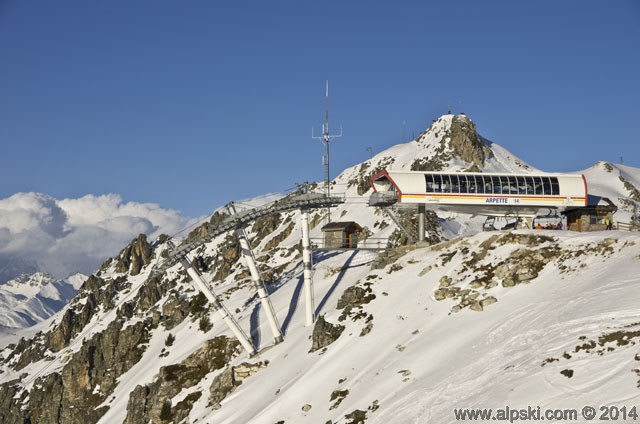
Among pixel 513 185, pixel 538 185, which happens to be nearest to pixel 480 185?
pixel 513 185

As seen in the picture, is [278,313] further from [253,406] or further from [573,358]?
[573,358]

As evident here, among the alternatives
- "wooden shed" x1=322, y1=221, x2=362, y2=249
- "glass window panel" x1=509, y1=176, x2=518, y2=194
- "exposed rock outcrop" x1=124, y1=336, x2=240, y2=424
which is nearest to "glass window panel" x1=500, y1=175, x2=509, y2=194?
"glass window panel" x1=509, y1=176, x2=518, y2=194

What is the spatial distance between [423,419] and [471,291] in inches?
917

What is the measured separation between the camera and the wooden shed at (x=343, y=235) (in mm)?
104812

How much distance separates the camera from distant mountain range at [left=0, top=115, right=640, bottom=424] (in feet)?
132

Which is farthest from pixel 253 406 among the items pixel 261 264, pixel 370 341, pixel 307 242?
pixel 261 264

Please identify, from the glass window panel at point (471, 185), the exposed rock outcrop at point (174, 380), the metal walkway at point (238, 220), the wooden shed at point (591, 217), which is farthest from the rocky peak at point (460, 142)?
the exposed rock outcrop at point (174, 380)

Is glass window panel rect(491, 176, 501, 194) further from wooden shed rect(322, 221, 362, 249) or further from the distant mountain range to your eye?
wooden shed rect(322, 221, 362, 249)

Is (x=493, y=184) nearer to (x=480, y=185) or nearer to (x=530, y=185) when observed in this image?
(x=480, y=185)

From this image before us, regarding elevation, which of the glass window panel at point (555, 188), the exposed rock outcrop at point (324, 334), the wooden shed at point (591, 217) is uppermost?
the glass window panel at point (555, 188)

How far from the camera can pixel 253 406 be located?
200 ft

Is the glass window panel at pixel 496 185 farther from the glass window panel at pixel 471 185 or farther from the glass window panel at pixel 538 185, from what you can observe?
the glass window panel at pixel 538 185

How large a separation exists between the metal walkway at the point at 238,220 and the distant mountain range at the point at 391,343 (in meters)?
10.7

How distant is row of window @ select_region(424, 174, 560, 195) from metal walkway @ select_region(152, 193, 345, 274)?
1141 cm
